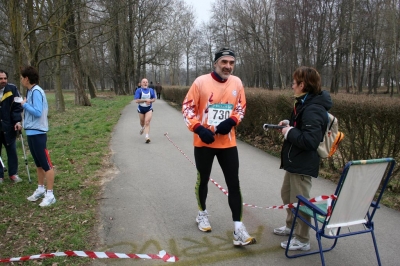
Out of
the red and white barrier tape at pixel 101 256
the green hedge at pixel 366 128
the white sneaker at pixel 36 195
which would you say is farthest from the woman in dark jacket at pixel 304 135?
the white sneaker at pixel 36 195

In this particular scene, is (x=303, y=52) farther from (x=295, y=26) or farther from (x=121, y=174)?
(x=121, y=174)

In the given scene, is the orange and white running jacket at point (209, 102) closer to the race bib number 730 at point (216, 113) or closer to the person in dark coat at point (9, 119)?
the race bib number 730 at point (216, 113)

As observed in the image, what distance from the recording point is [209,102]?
3.45 metres

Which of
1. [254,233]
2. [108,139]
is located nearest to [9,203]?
[254,233]

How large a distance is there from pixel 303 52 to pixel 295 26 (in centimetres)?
338

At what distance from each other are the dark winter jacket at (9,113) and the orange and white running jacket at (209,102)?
3.65 metres

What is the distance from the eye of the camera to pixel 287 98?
7.41m

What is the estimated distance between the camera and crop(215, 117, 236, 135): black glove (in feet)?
11.0

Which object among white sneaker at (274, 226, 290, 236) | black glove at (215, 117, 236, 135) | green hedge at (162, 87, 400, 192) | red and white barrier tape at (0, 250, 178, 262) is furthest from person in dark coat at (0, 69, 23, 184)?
green hedge at (162, 87, 400, 192)

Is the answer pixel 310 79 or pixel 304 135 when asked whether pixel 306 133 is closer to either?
pixel 304 135

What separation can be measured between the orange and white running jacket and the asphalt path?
3.75 feet

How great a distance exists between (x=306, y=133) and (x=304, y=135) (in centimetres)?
3

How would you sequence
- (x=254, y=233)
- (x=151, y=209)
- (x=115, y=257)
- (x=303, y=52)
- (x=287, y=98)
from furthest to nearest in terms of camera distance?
(x=303, y=52), (x=287, y=98), (x=151, y=209), (x=254, y=233), (x=115, y=257)

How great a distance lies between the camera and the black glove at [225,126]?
3342 mm
